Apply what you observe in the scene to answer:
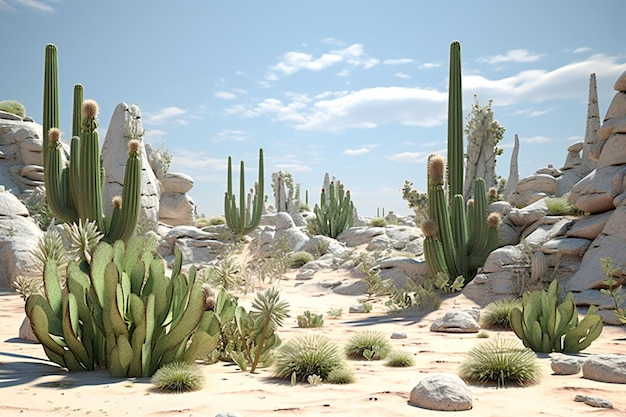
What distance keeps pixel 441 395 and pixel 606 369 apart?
1581mm

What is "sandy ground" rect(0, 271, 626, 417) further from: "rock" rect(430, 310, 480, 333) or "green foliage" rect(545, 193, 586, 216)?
"green foliage" rect(545, 193, 586, 216)

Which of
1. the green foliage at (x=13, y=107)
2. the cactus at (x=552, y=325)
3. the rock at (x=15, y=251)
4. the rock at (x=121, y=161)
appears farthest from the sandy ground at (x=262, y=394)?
the green foliage at (x=13, y=107)

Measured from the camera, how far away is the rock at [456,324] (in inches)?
283

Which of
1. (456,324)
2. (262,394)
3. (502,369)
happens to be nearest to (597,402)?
(502,369)

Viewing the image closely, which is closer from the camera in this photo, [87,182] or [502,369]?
[502,369]

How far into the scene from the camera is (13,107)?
24.8 metres

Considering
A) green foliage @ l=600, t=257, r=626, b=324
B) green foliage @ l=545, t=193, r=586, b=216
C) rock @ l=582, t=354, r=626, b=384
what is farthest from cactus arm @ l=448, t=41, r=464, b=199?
rock @ l=582, t=354, r=626, b=384

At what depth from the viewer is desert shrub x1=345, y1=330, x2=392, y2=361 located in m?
5.20

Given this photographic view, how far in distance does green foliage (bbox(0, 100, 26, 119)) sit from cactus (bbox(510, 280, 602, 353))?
2488cm

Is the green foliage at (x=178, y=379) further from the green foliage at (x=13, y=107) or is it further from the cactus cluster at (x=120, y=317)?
the green foliage at (x=13, y=107)

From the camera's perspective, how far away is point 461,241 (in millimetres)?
10852

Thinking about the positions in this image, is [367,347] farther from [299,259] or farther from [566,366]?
[299,259]

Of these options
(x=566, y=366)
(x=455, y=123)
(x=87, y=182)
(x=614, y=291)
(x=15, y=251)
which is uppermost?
(x=455, y=123)

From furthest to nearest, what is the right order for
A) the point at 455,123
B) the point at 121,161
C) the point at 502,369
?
the point at 121,161
the point at 455,123
the point at 502,369
